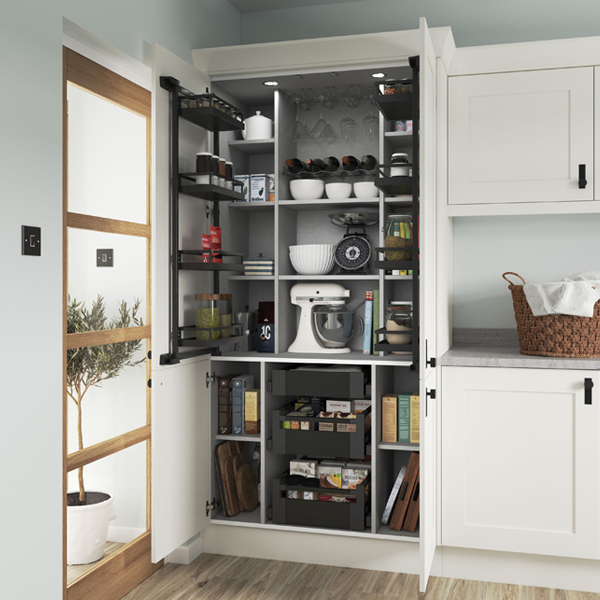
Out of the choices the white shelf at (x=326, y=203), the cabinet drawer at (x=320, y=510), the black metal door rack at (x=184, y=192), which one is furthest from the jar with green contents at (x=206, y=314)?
the cabinet drawer at (x=320, y=510)

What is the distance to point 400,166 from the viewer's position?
2576 mm

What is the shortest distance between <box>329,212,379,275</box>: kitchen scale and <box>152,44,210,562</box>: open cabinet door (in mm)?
641

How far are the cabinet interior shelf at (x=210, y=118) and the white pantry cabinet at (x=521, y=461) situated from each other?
139 centimetres

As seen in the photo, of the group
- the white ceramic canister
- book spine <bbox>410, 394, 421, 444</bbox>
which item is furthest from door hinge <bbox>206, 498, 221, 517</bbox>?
the white ceramic canister

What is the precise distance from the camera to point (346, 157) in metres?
2.98

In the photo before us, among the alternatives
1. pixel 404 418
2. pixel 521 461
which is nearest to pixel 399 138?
pixel 404 418

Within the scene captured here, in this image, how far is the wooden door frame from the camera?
2.18 metres

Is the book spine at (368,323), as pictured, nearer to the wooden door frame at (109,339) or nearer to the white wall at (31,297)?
the wooden door frame at (109,339)

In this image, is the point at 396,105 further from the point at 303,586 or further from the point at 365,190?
the point at 303,586

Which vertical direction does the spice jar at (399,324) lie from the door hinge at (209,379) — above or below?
above

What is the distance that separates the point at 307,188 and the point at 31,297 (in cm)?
149

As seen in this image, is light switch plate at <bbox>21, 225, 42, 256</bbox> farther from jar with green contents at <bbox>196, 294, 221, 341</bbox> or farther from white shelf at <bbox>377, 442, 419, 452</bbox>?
white shelf at <bbox>377, 442, 419, 452</bbox>

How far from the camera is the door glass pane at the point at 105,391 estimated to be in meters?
2.27

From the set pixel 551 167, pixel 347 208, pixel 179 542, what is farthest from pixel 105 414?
pixel 551 167
